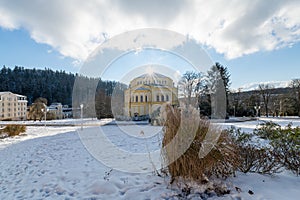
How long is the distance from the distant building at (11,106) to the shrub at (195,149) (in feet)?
153

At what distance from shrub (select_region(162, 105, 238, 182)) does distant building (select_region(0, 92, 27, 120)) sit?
46.5m

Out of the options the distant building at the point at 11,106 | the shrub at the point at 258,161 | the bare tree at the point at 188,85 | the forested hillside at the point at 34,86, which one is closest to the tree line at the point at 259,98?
the bare tree at the point at 188,85

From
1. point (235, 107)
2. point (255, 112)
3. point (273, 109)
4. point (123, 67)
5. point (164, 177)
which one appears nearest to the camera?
point (164, 177)

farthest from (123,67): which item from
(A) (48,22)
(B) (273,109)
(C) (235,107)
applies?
(B) (273,109)

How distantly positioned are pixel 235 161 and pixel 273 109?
4390 centimetres

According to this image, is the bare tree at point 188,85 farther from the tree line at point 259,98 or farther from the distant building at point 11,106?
the distant building at point 11,106

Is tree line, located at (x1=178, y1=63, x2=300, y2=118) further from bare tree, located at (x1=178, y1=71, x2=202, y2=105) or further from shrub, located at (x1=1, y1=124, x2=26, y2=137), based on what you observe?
shrub, located at (x1=1, y1=124, x2=26, y2=137)

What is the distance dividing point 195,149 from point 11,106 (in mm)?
54586

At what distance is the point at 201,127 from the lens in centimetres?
252

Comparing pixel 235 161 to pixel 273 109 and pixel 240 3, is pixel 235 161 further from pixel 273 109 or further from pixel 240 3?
pixel 273 109

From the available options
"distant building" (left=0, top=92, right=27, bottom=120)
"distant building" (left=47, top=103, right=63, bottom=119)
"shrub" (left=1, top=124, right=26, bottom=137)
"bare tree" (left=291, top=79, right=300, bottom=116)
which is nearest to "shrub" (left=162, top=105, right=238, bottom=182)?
"shrub" (left=1, top=124, right=26, bottom=137)

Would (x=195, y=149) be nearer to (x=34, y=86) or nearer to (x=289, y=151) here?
(x=289, y=151)

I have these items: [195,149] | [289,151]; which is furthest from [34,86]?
[289,151]

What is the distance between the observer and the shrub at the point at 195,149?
2389 mm
